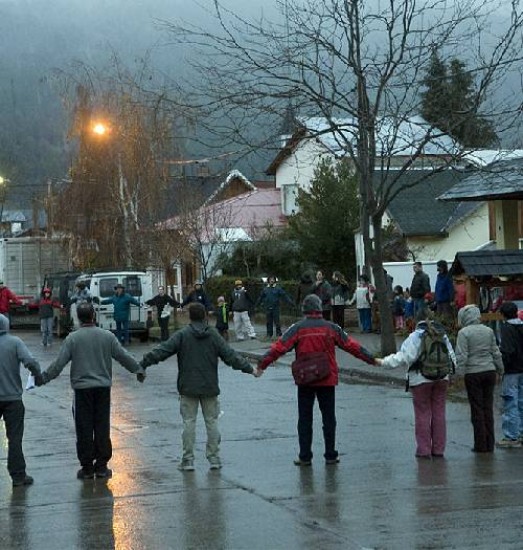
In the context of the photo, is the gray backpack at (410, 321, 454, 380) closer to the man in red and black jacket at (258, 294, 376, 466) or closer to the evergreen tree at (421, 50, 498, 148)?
the man in red and black jacket at (258, 294, 376, 466)

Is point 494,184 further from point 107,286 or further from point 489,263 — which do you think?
point 107,286

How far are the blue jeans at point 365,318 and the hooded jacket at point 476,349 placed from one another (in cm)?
1893

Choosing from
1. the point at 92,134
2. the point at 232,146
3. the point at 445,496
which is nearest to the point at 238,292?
the point at 232,146

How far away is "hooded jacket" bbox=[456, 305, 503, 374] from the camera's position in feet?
44.0

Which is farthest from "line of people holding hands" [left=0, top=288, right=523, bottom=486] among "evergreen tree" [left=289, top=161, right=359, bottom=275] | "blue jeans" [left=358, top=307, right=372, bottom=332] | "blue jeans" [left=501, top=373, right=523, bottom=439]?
"evergreen tree" [left=289, top=161, right=359, bottom=275]

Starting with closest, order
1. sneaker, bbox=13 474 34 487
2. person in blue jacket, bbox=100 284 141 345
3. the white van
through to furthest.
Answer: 1. sneaker, bbox=13 474 34 487
2. person in blue jacket, bbox=100 284 141 345
3. the white van

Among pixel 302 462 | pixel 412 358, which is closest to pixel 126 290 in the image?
pixel 412 358

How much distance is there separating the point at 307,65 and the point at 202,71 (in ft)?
6.44

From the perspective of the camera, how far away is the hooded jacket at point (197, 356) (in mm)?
12602

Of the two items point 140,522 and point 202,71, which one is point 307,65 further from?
point 140,522

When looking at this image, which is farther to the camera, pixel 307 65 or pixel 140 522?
pixel 307 65

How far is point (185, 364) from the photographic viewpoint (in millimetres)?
12648

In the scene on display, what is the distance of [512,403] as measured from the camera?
1373 cm

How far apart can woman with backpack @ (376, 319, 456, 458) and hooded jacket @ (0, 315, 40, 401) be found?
374cm
